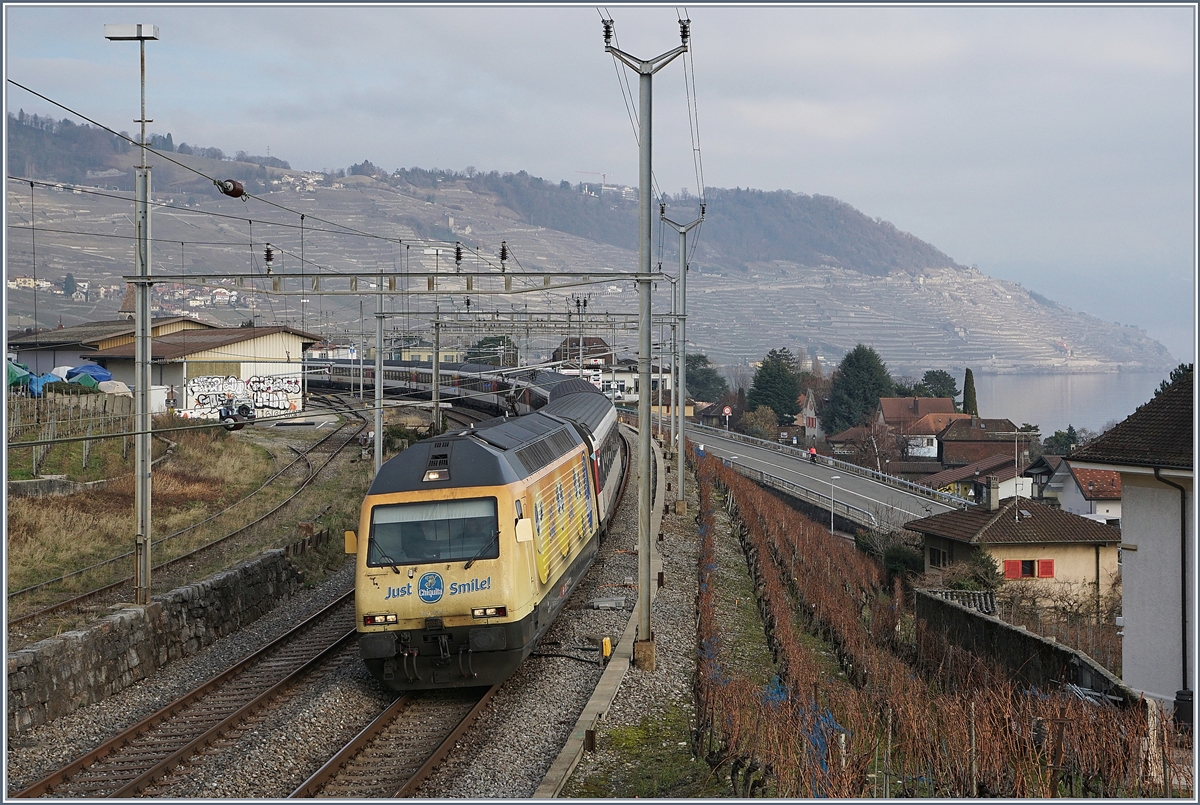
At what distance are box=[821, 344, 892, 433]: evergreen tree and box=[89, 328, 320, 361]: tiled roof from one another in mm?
66360

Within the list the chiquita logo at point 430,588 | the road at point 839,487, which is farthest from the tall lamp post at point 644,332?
the road at point 839,487

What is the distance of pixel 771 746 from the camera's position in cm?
1022

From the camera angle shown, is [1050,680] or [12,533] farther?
[12,533]

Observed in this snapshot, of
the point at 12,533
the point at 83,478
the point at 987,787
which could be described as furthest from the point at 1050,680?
the point at 83,478

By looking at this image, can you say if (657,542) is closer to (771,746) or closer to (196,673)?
(196,673)

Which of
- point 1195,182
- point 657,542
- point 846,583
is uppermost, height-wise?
point 1195,182

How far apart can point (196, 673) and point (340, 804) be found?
23.1 feet

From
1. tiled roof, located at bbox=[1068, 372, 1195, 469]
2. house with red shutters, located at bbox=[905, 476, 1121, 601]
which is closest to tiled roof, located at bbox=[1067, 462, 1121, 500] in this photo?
house with red shutters, located at bbox=[905, 476, 1121, 601]

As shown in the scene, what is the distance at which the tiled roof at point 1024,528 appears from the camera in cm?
3728

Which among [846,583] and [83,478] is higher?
[83,478]

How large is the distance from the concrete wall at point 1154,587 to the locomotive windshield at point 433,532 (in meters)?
9.05

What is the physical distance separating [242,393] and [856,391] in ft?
239

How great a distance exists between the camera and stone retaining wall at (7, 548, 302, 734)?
12.1m

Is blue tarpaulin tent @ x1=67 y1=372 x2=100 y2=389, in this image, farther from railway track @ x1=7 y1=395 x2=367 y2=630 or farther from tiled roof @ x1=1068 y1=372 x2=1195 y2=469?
tiled roof @ x1=1068 y1=372 x2=1195 y2=469
